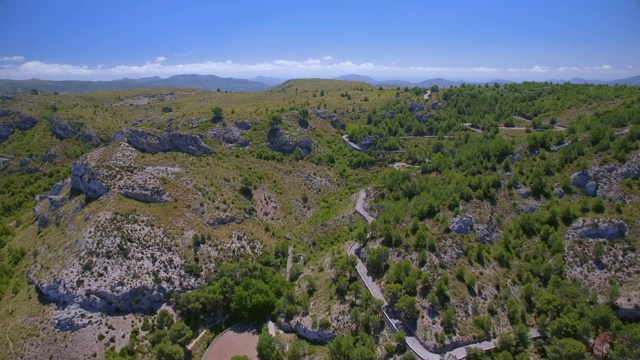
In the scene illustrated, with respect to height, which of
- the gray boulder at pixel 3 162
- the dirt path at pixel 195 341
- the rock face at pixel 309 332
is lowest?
the dirt path at pixel 195 341

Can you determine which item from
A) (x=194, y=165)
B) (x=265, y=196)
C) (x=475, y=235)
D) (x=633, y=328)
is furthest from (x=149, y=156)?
(x=633, y=328)

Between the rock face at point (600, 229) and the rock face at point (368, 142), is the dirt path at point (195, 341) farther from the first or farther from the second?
the rock face at point (368, 142)

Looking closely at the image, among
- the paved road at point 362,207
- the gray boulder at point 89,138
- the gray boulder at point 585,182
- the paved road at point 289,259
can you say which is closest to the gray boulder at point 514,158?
the gray boulder at point 585,182

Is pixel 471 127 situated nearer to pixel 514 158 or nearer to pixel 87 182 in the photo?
pixel 514 158

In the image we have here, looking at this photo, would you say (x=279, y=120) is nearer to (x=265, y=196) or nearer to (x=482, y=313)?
(x=265, y=196)

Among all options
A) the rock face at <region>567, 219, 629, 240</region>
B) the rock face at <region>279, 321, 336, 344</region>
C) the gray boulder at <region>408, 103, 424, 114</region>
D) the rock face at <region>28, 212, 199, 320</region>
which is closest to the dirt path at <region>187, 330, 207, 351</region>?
the rock face at <region>28, 212, 199, 320</region>

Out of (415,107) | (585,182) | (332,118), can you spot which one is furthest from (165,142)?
(585,182)

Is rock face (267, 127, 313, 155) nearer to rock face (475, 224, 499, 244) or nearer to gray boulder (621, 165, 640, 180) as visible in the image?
rock face (475, 224, 499, 244)

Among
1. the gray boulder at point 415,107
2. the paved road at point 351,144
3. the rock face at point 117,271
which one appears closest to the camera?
the rock face at point 117,271
